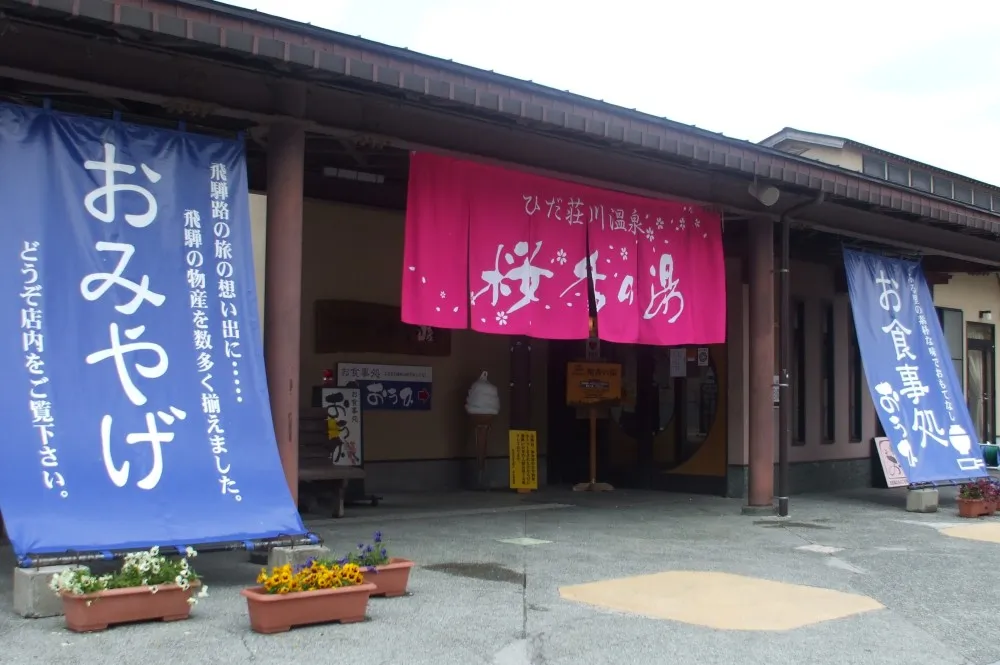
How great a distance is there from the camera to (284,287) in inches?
349

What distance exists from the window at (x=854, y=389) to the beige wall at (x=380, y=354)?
5.76m

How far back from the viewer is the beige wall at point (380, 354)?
13914 millimetres

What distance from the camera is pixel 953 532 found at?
1223cm

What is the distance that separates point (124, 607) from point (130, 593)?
0.32ft

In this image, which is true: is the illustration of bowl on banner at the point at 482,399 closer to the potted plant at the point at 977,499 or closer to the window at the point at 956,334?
the potted plant at the point at 977,499

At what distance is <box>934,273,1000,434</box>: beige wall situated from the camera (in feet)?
67.0

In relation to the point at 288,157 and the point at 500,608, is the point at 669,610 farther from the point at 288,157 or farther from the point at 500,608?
the point at 288,157

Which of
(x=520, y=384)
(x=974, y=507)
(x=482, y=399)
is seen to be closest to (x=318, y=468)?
(x=482, y=399)

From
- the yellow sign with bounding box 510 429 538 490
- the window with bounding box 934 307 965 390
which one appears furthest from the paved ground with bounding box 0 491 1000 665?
the window with bounding box 934 307 965 390

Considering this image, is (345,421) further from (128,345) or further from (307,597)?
(307,597)

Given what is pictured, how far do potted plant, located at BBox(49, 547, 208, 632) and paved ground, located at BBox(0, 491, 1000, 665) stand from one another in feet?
0.35

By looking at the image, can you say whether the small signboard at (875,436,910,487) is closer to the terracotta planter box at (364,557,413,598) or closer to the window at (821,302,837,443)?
the window at (821,302,837,443)

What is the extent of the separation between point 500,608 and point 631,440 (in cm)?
950

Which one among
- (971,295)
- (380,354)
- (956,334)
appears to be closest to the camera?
→ (380,354)
